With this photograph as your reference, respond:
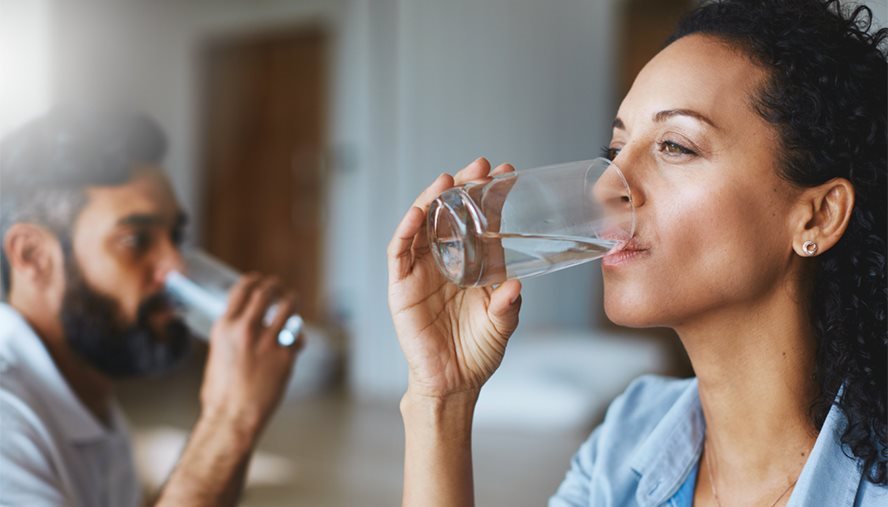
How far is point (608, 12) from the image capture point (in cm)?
483

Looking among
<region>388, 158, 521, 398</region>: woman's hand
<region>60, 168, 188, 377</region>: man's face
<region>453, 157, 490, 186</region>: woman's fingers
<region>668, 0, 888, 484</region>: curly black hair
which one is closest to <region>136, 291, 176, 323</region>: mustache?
<region>60, 168, 188, 377</region>: man's face

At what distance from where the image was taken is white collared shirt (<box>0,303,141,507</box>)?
1082 mm

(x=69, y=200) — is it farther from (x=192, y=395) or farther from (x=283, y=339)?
(x=192, y=395)

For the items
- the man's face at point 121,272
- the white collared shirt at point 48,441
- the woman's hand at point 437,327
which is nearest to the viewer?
the woman's hand at point 437,327

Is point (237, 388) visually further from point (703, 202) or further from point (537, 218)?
point (703, 202)

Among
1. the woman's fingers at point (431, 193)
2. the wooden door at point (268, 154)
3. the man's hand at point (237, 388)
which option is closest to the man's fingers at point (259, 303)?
the man's hand at point (237, 388)

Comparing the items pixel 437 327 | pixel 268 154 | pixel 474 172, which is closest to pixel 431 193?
pixel 474 172

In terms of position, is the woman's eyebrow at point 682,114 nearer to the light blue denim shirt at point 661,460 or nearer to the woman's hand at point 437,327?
the woman's hand at point 437,327

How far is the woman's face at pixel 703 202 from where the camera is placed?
861 mm

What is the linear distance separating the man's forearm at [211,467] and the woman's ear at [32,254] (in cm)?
33

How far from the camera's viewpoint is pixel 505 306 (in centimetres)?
92

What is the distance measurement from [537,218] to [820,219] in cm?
30

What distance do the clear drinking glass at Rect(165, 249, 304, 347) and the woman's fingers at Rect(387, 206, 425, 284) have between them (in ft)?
1.26

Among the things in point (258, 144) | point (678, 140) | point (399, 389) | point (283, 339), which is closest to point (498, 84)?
point (399, 389)
